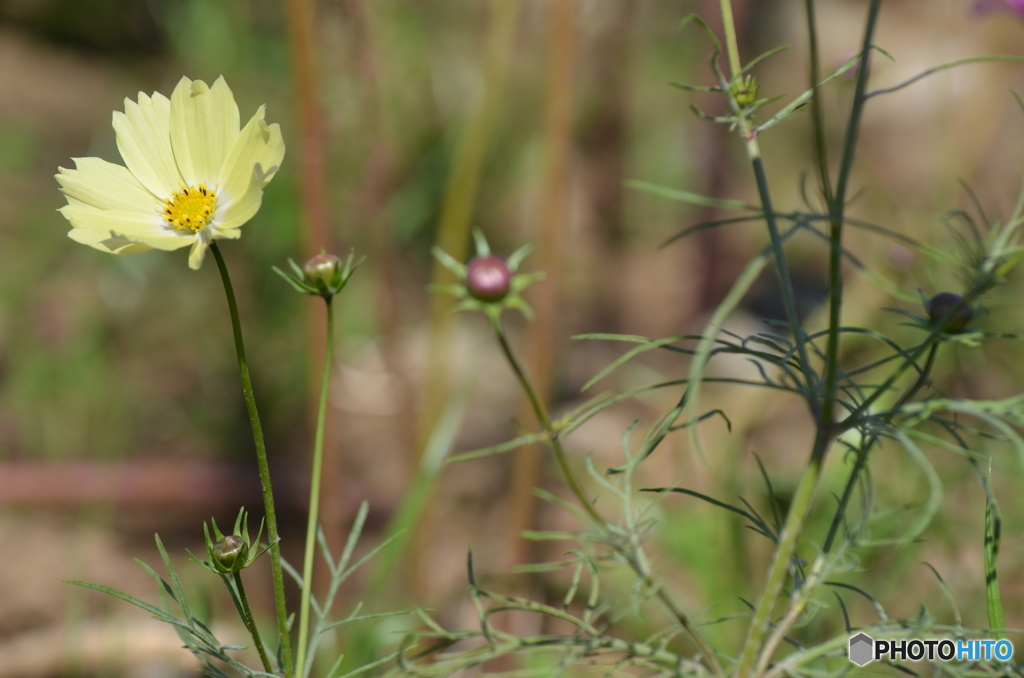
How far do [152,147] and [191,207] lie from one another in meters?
0.04

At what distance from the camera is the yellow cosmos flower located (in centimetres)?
31

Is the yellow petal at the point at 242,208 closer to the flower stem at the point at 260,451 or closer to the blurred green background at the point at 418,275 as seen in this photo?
the flower stem at the point at 260,451

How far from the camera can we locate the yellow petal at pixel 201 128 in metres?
0.33

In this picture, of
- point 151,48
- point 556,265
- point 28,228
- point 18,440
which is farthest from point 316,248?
point 151,48

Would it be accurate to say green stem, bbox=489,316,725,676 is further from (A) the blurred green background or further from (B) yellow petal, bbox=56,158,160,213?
(A) the blurred green background

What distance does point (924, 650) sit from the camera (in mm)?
325

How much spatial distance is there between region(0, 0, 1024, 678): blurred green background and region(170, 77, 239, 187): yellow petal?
1.13 feet

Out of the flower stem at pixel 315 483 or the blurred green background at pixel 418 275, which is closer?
the flower stem at pixel 315 483

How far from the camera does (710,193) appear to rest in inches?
51.4

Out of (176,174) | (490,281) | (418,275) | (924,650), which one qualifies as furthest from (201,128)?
(418,275)

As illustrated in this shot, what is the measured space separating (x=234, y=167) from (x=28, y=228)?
1.34m

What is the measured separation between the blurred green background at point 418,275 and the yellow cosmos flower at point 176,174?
Answer: 13.3 inches

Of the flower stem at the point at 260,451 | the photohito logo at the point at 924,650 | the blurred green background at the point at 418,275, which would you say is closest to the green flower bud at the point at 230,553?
the flower stem at the point at 260,451

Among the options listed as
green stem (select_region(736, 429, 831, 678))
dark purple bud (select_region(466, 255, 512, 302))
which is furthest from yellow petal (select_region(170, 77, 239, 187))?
green stem (select_region(736, 429, 831, 678))
